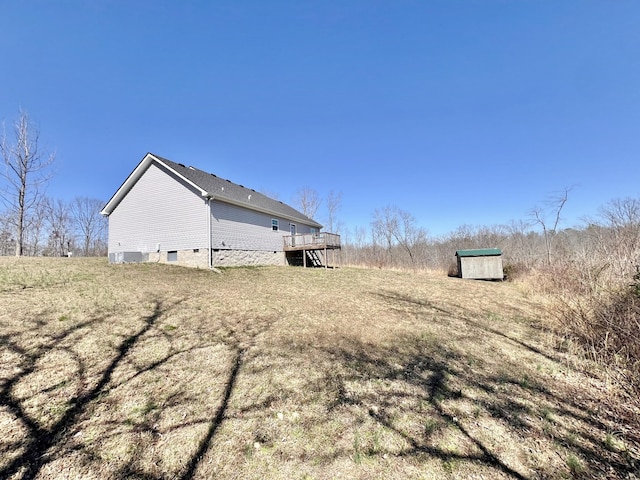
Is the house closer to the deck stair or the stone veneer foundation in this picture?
the stone veneer foundation

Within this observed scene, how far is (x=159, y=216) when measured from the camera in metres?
14.8

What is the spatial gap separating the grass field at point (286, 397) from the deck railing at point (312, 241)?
449 inches

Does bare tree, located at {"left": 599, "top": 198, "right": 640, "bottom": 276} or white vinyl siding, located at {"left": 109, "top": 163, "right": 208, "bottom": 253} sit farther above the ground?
white vinyl siding, located at {"left": 109, "top": 163, "right": 208, "bottom": 253}

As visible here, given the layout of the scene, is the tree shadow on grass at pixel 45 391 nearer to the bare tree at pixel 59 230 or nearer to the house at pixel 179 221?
the house at pixel 179 221

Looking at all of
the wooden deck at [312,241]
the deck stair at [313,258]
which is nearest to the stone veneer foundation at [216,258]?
the wooden deck at [312,241]

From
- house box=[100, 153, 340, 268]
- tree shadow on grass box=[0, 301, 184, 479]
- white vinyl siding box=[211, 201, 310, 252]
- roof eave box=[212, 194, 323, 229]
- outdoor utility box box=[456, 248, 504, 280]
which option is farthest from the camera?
outdoor utility box box=[456, 248, 504, 280]

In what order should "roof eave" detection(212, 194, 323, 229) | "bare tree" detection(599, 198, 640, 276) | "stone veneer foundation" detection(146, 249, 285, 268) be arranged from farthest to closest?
"roof eave" detection(212, 194, 323, 229)
"stone veneer foundation" detection(146, 249, 285, 268)
"bare tree" detection(599, 198, 640, 276)

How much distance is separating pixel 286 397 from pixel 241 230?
515 inches

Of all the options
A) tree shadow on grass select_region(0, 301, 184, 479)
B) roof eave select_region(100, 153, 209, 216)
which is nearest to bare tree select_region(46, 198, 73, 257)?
roof eave select_region(100, 153, 209, 216)

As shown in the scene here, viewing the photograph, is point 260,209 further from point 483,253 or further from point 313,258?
point 483,253

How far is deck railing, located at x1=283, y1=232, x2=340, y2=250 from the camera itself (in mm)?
18047

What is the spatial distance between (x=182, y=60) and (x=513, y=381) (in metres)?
14.5

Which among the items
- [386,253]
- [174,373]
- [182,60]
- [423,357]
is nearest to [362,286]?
[423,357]

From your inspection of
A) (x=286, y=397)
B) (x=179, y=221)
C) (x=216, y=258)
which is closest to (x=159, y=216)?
(x=179, y=221)
